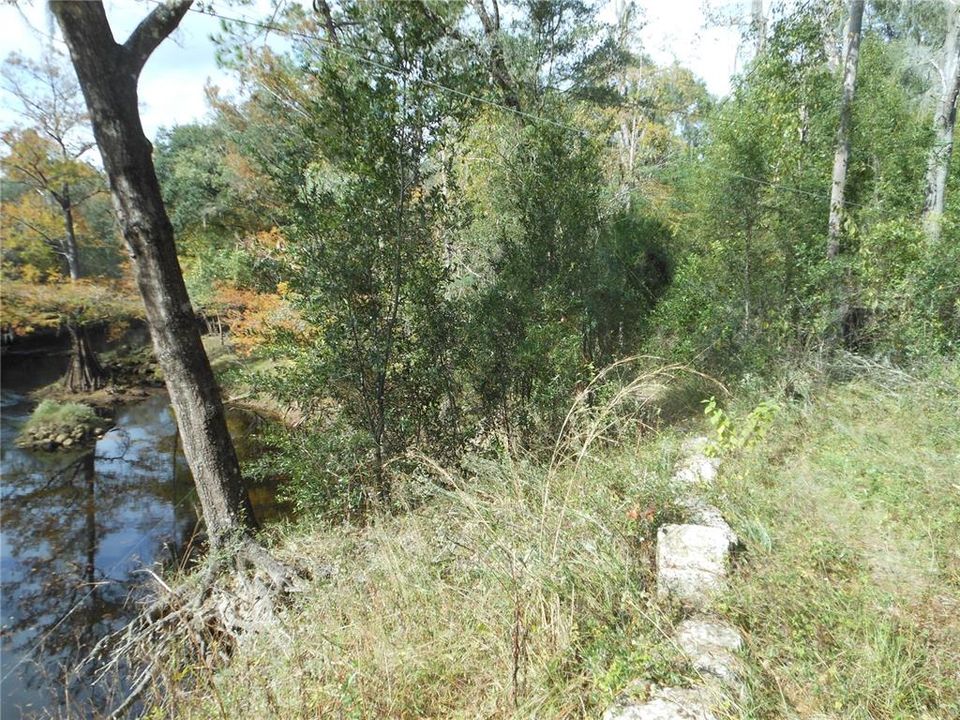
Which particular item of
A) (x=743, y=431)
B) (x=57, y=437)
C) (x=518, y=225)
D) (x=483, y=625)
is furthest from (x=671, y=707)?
(x=57, y=437)

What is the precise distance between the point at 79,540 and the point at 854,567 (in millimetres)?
8903

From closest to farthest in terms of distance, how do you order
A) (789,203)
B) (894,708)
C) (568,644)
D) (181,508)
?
(894,708) → (568,644) → (789,203) → (181,508)

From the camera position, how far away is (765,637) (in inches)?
81.0

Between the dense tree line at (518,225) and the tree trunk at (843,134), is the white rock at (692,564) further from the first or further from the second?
the tree trunk at (843,134)

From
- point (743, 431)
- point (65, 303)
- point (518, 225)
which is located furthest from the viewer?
point (65, 303)

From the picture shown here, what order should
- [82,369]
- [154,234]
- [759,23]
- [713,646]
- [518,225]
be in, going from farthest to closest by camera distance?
1. [82,369]
2. [759,23]
3. [518,225]
4. [154,234]
5. [713,646]

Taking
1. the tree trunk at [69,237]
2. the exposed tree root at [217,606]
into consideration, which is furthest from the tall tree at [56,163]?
the exposed tree root at [217,606]

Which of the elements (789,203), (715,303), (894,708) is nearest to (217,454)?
(894,708)

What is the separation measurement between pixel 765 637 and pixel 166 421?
1329cm

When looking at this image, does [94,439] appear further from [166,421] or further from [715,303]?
[715,303]

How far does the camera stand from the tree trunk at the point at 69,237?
1224 centimetres

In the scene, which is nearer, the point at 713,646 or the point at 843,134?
the point at 713,646

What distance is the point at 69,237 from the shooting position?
12.4 meters

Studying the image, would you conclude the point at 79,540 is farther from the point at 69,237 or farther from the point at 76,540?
the point at 69,237
